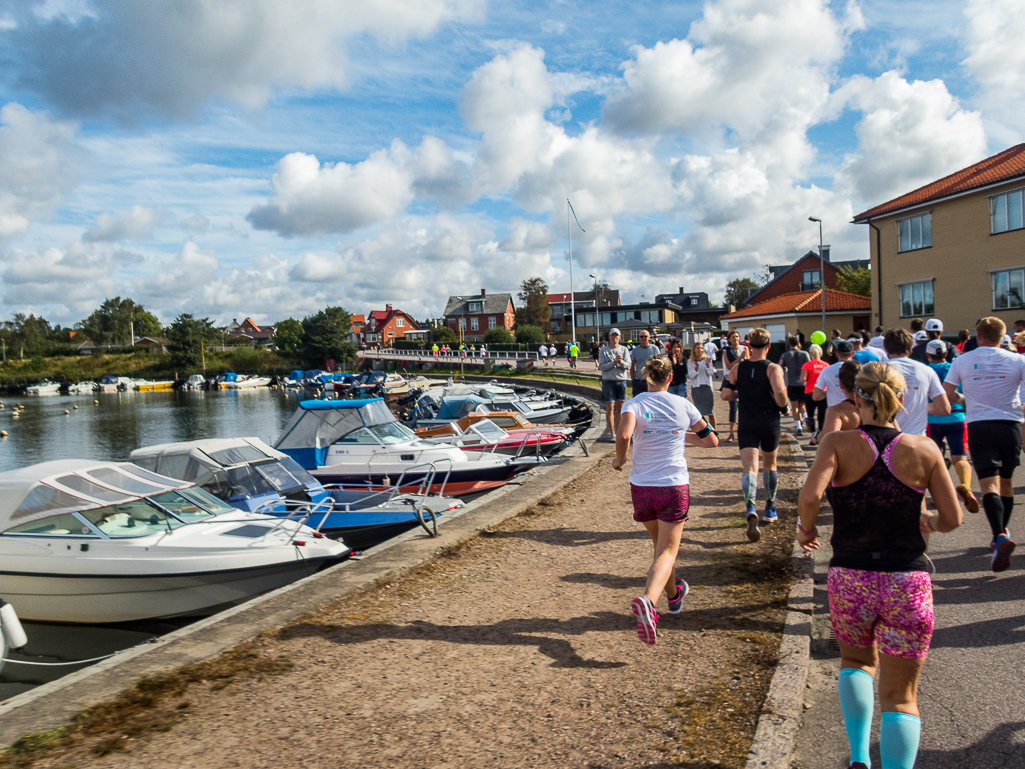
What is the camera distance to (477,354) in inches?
3159

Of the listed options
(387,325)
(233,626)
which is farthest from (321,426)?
(387,325)

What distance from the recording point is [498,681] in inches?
171

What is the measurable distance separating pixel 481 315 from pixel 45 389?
2369 inches

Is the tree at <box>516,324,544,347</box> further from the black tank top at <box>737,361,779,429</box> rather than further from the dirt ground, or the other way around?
the dirt ground

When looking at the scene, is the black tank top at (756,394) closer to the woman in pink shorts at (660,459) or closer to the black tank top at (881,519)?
the woman in pink shorts at (660,459)

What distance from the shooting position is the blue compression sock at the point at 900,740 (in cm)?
285

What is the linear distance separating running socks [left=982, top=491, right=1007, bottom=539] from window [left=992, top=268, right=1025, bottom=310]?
26408mm

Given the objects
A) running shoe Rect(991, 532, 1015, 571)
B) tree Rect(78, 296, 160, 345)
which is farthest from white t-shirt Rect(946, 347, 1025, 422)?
tree Rect(78, 296, 160, 345)

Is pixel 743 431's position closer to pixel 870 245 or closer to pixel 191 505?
pixel 191 505

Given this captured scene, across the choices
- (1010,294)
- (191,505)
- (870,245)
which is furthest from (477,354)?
(191,505)

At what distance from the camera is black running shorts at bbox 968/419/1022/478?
6.13 m

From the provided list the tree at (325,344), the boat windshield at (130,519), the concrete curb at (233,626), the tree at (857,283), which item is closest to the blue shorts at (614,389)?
the concrete curb at (233,626)

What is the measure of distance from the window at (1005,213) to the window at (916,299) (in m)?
3.33

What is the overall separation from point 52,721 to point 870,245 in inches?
1497
